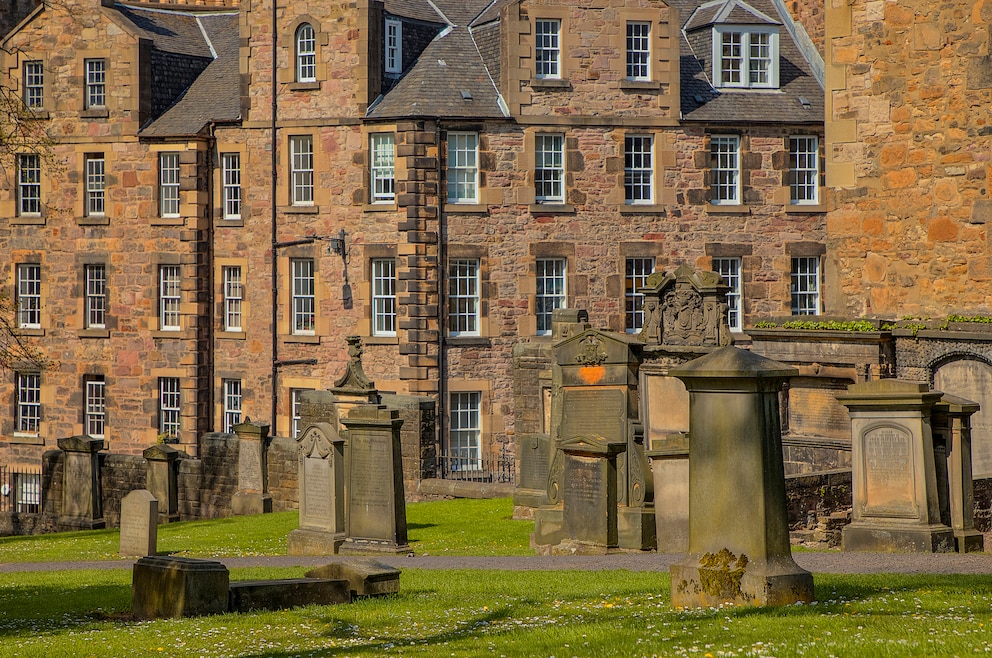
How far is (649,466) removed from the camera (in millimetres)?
18766

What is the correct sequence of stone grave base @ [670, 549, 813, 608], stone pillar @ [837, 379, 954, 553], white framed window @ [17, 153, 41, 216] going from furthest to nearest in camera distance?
1. white framed window @ [17, 153, 41, 216]
2. stone pillar @ [837, 379, 954, 553]
3. stone grave base @ [670, 549, 813, 608]

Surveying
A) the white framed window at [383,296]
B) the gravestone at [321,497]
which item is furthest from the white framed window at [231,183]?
the gravestone at [321,497]

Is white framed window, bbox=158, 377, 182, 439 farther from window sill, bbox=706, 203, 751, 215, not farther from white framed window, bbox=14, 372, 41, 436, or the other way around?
window sill, bbox=706, 203, 751, 215

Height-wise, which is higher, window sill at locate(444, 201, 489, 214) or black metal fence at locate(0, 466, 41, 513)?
window sill at locate(444, 201, 489, 214)

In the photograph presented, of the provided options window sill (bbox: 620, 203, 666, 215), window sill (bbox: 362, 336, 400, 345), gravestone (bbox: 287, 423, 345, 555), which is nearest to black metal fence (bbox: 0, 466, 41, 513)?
window sill (bbox: 362, 336, 400, 345)

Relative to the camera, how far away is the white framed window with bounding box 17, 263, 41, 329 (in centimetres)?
4072

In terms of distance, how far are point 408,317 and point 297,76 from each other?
274 inches

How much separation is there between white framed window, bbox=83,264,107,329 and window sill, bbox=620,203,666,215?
565 inches

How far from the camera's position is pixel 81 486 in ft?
95.3

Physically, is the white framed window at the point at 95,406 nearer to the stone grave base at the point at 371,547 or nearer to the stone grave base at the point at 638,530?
the stone grave base at the point at 371,547

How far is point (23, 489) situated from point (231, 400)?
222 inches

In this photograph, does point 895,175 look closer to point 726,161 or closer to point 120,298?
point 726,161

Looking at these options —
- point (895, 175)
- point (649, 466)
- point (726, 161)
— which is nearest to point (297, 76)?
point (726, 161)

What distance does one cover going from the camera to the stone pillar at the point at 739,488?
1052 centimetres
